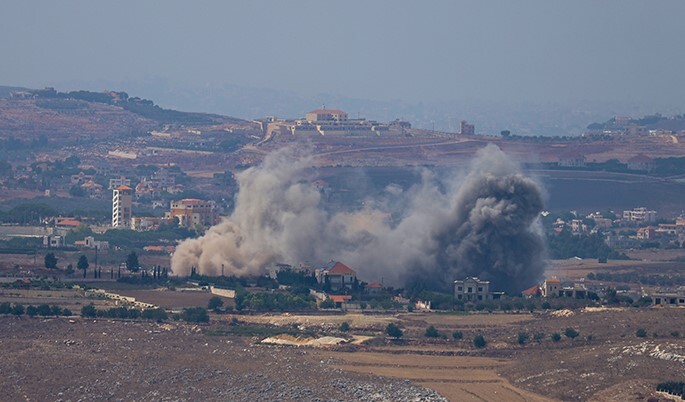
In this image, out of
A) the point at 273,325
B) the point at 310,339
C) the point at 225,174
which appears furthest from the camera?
the point at 225,174

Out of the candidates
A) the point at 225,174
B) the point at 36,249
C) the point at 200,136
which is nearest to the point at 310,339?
the point at 36,249

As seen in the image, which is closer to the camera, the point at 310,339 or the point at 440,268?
the point at 310,339

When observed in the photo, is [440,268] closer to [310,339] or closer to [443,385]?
[310,339]

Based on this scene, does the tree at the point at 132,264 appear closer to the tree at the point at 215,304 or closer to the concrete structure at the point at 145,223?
the tree at the point at 215,304

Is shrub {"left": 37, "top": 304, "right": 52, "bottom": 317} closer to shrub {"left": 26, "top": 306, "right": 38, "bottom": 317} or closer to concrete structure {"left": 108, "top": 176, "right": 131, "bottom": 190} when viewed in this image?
shrub {"left": 26, "top": 306, "right": 38, "bottom": 317}

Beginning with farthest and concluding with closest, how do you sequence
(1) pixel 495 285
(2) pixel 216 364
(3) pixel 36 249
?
1. (3) pixel 36 249
2. (1) pixel 495 285
3. (2) pixel 216 364

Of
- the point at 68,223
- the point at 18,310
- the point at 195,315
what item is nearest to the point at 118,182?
the point at 68,223
